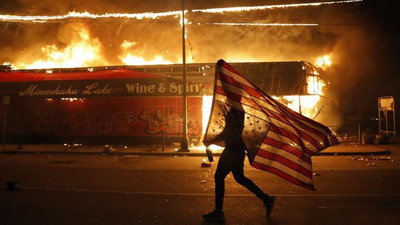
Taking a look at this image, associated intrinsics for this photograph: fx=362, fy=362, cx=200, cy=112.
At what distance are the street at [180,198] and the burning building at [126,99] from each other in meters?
10.2

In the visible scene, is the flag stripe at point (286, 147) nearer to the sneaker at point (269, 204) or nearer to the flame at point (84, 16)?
the sneaker at point (269, 204)

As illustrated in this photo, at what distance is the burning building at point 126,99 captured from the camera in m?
20.5

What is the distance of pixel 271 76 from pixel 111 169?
1241 cm

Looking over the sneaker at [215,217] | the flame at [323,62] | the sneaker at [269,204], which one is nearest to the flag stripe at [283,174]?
the sneaker at [269,204]

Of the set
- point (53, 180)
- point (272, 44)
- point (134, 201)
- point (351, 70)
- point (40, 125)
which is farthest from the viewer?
point (351, 70)

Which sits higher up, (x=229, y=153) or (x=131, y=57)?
(x=131, y=57)

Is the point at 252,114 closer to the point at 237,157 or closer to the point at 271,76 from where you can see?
the point at 237,157

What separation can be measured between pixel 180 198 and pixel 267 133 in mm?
2436

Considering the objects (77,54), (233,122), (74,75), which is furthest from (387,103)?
(77,54)

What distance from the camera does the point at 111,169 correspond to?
36.7ft

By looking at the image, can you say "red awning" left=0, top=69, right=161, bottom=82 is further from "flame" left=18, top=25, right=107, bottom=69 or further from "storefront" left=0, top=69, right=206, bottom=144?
"flame" left=18, top=25, right=107, bottom=69

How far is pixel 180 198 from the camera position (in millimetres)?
6910

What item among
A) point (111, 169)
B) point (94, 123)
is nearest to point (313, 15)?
point (94, 123)

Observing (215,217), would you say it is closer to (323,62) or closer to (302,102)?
(302,102)
